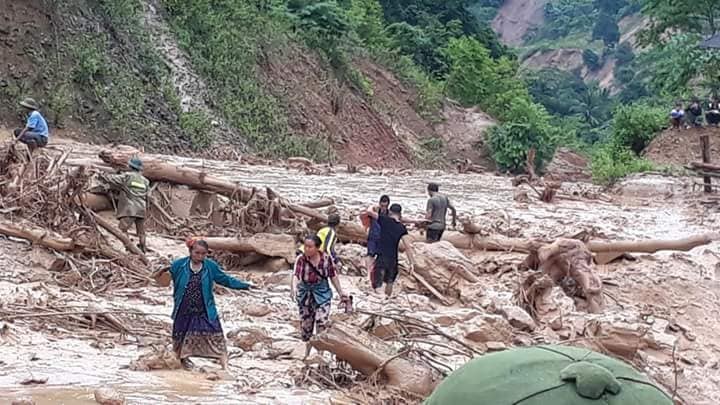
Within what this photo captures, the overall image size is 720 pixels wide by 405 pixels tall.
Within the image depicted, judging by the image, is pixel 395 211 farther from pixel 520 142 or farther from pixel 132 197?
pixel 520 142

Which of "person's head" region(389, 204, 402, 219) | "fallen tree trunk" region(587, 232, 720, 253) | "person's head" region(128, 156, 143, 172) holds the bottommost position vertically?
"fallen tree trunk" region(587, 232, 720, 253)

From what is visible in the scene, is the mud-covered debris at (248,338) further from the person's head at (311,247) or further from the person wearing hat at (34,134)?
the person wearing hat at (34,134)

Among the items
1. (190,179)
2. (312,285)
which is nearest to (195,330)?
(312,285)

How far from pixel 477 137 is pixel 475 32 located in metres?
14.1

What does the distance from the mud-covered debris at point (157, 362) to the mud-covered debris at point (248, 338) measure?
1.05m

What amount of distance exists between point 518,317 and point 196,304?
428 centimetres

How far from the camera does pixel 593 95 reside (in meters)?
75.8

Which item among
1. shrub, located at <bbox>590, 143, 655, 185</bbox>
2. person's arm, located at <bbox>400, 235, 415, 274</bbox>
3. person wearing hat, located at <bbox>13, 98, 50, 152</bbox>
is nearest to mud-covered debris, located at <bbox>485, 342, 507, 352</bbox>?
person's arm, located at <bbox>400, 235, 415, 274</bbox>

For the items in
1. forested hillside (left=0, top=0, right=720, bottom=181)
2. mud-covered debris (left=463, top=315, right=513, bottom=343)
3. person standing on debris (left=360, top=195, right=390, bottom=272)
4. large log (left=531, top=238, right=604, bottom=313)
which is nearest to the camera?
mud-covered debris (left=463, top=315, right=513, bottom=343)

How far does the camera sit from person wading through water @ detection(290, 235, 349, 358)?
27.2ft

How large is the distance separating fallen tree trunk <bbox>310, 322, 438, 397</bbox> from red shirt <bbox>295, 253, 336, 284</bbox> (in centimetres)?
80

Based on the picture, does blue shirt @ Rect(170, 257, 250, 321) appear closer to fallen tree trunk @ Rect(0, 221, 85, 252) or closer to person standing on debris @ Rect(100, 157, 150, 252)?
fallen tree trunk @ Rect(0, 221, 85, 252)

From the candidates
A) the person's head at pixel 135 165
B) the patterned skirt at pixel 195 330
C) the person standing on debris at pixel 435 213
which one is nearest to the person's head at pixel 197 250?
the patterned skirt at pixel 195 330

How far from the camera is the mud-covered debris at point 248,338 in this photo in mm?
8711
